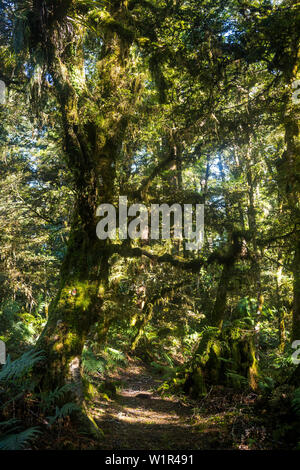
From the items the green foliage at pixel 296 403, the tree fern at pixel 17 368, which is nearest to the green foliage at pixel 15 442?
the tree fern at pixel 17 368

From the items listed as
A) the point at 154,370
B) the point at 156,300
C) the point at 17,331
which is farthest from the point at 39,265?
the point at 154,370

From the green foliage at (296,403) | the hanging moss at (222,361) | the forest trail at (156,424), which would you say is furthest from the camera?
the hanging moss at (222,361)

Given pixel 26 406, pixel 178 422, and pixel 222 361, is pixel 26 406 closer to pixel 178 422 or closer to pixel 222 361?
pixel 178 422

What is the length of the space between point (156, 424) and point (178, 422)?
435 millimetres

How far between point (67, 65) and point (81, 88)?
0.45m

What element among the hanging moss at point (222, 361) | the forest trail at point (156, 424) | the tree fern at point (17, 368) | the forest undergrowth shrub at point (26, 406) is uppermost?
the tree fern at point (17, 368)

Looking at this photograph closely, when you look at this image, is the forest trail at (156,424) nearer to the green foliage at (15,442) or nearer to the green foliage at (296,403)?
the green foliage at (296,403)

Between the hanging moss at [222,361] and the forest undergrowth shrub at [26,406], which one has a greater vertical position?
the forest undergrowth shrub at [26,406]

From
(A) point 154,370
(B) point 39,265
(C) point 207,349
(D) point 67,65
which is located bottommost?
(A) point 154,370

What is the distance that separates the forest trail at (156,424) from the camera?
164 inches

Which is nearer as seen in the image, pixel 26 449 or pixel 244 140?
pixel 26 449

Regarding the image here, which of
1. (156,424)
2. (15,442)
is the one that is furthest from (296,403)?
(15,442)

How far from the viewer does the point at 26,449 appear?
2943 mm
